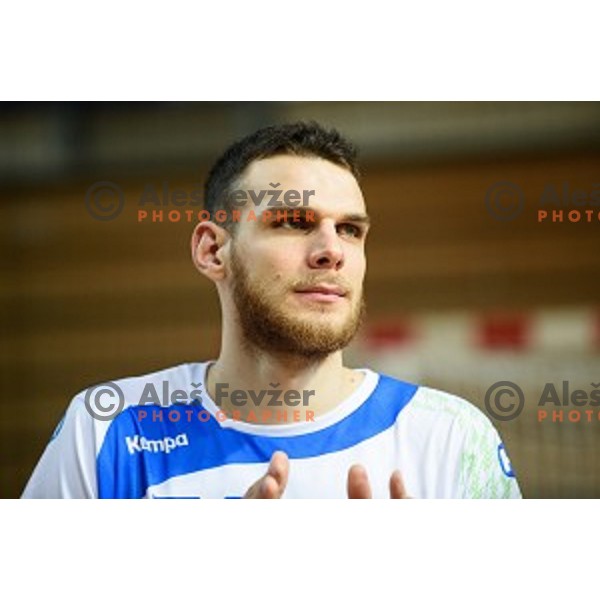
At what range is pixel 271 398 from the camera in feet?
8.37

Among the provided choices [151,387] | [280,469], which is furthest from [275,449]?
[151,387]

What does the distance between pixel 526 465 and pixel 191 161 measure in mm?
1099

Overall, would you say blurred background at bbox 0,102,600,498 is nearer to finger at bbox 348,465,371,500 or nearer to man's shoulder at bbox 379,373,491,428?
man's shoulder at bbox 379,373,491,428

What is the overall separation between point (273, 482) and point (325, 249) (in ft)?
1.78

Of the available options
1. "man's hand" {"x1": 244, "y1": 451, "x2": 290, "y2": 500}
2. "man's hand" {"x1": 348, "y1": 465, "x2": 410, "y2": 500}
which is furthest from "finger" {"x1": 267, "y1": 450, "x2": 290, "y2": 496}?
"man's hand" {"x1": 348, "y1": 465, "x2": 410, "y2": 500}

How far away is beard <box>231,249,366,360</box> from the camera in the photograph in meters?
2.51

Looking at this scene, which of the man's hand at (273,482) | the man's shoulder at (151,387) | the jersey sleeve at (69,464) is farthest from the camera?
the man's shoulder at (151,387)

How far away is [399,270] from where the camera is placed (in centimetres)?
261

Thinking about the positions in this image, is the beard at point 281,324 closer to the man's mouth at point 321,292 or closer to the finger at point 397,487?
the man's mouth at point 321,292

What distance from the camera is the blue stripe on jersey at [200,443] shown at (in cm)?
250

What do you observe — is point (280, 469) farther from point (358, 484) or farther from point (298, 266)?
point (298, 266)

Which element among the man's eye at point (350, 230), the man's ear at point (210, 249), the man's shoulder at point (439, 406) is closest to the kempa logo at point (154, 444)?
the man's ear at point (210, 249)

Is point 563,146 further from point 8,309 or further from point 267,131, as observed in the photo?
point 8,309
